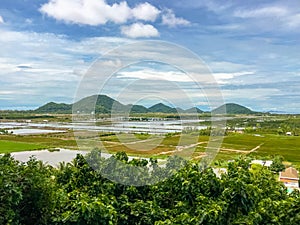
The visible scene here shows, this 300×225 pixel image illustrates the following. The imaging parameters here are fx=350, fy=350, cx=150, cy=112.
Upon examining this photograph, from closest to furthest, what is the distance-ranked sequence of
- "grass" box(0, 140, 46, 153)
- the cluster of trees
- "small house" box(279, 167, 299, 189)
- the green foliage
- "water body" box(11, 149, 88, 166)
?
the cluster of trees → "small house" box(279, 167, 299, 189) → the green foliage → "water body" box(11, 149, 88, 166) → "grass" box(0, 140, 46, 153)

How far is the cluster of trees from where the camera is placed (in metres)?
3.05

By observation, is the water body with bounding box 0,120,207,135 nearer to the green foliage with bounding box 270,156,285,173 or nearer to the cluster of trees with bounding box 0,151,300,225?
the cluster of trees with bounding box 0,151,300,225

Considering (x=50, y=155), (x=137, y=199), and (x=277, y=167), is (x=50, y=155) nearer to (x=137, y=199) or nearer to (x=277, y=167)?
(x=277, y=167)

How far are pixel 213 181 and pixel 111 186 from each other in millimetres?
1100

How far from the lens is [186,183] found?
3609 mm

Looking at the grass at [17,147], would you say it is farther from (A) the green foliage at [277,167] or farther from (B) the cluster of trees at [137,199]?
(B) the cluster of trees at [137,199]

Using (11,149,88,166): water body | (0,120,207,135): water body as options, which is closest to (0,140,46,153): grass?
(11,149,88,166): water body

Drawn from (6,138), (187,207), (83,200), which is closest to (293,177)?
(187,207)

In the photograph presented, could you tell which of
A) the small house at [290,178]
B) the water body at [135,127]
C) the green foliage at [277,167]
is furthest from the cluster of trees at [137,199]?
the green foliage at [277,167]

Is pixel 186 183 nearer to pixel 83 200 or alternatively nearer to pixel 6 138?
pixel 83 200

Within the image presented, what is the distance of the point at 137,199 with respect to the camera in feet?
12.5

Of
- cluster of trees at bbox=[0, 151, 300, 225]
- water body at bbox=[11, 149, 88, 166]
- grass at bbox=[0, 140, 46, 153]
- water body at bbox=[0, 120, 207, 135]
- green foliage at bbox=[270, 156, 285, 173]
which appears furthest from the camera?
grass at bbox=[0, 140, 46, 153]

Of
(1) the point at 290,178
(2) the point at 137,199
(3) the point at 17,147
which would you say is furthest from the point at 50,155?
(2) the point at 137,199

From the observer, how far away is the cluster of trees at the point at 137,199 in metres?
3.05
